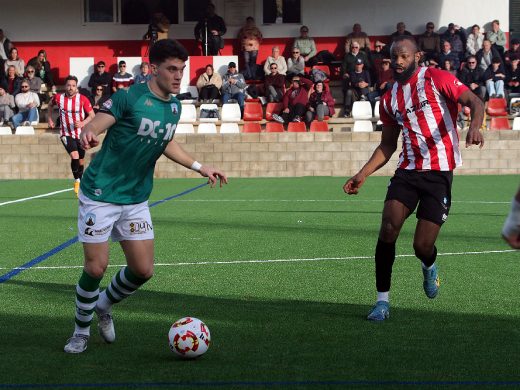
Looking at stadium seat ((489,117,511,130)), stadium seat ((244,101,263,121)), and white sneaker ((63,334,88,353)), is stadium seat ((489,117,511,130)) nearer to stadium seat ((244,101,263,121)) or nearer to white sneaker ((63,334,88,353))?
stadium seat ((244,101,263,121))

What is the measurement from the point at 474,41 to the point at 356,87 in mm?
4076

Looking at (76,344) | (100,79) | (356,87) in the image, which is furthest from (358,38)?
(76,344)

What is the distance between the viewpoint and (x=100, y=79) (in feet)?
95.2

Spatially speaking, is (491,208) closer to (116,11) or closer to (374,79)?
(374,79)

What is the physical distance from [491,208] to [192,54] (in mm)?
18943

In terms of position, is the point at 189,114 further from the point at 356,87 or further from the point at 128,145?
the point at 128,145

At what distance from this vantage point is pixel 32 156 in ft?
88.4

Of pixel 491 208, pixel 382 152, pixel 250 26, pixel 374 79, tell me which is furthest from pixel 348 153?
pixel 382 152

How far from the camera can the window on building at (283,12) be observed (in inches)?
1307

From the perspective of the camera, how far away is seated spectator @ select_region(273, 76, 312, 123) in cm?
2800

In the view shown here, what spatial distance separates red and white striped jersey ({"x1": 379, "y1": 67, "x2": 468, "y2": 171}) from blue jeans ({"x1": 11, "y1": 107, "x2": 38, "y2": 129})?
74.6ft

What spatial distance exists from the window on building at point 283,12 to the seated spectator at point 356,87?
5092 millimetres

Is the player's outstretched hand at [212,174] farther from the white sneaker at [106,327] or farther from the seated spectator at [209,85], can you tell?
the seated spectator at [209,85]

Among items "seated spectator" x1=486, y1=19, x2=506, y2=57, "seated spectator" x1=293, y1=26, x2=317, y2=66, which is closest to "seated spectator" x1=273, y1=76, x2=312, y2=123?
"seated spectator" x1=293, y1=26, x2=317, y2=66
